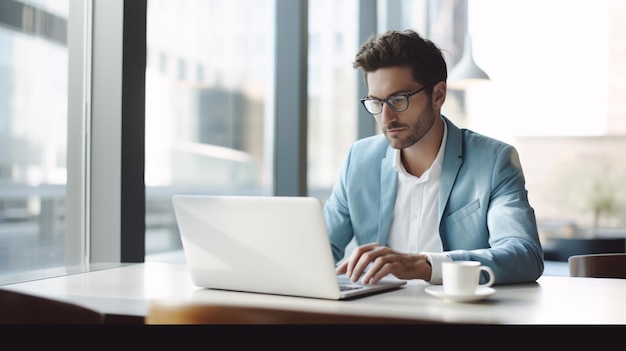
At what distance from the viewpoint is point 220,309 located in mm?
1531

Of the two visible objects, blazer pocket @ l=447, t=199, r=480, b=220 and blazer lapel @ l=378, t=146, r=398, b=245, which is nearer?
blazer pocket @ l=447, t=199, r=480, b=220

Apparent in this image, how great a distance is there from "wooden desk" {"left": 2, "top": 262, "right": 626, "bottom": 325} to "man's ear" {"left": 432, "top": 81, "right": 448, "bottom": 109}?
744 millimetres

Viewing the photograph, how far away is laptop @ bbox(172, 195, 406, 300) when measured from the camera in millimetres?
1583

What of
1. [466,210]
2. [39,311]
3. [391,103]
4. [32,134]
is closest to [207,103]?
[32,134]

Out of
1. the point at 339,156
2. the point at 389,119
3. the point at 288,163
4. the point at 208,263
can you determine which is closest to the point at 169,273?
the point at 208,263

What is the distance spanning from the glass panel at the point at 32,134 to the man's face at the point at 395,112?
1.03m

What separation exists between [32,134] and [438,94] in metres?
1.31

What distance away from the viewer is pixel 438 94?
8.19 feet

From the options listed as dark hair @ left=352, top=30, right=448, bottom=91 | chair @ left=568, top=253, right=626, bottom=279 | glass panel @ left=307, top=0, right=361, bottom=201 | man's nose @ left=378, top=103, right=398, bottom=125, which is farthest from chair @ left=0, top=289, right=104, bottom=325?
glass panel @ left=307, top=0, right=361, bottom=201

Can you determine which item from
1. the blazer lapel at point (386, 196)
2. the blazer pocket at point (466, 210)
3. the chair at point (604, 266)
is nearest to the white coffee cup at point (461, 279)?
the blazer pocket at point (466, 210)

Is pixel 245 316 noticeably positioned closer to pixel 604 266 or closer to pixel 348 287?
pixel 348 287

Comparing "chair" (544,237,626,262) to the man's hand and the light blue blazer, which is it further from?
the man's hand

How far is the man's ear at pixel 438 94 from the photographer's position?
247 centimetres

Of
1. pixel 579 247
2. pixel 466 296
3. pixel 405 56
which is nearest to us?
pixel 466 296
